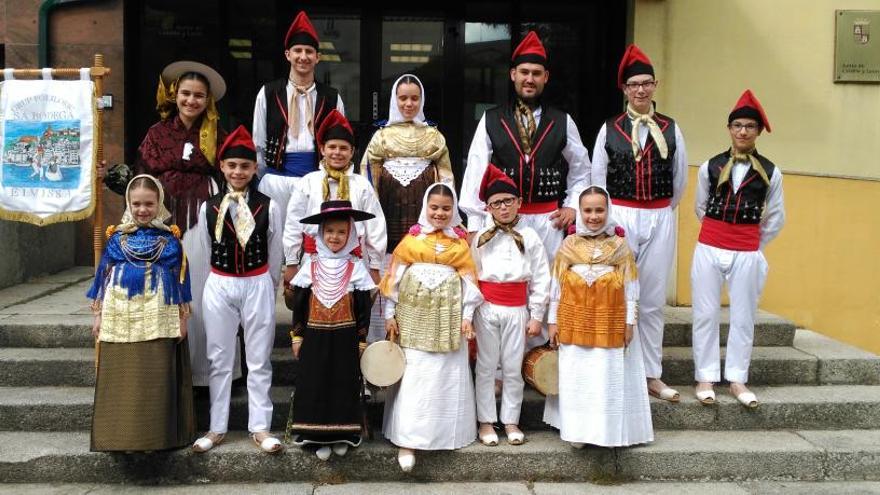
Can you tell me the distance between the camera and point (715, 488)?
14.7 ft

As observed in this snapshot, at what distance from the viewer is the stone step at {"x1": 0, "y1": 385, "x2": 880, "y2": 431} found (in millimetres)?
4789

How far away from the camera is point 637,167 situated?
501cm

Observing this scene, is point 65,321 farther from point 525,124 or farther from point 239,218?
point 525,124

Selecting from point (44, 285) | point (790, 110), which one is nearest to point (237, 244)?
point (44, 285)

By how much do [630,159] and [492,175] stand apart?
1.01 meters

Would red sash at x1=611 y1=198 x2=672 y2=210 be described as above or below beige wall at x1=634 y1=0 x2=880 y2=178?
below

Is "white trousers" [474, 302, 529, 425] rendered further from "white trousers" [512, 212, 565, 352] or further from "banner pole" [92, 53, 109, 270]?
"banner pole" [92, 53, 109, 270]

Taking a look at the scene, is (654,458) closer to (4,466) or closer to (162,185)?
(162,185)

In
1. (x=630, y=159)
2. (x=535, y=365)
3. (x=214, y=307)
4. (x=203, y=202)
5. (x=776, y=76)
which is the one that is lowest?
(x=535, y=365)

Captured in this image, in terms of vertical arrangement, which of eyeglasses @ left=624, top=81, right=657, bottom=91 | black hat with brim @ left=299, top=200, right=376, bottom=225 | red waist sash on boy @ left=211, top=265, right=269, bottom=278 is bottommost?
red waist sash on boy @ left=211, top=265, right=269, bottom=278

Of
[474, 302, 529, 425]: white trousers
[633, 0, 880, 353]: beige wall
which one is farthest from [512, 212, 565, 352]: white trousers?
[633, 0, 880, 353]: beige wall

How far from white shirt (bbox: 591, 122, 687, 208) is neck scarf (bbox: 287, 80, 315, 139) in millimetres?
1895

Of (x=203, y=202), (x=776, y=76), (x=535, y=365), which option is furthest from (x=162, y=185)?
(x=776, y=76)

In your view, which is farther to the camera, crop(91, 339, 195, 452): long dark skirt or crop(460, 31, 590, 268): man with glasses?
crop(460, 31, 590, 268): man with glasses
